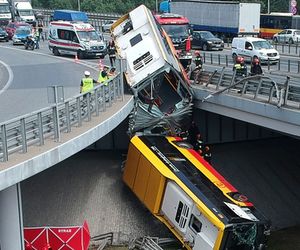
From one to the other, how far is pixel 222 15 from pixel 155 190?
38586 millimetres

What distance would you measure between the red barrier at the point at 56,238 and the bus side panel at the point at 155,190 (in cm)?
297

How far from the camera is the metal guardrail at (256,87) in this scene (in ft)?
57.4

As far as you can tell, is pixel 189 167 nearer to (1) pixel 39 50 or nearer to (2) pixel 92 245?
(2) pixel 92 245

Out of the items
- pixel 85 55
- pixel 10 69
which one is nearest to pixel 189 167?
pixel 10 69

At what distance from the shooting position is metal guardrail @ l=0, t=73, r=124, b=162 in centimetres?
1197

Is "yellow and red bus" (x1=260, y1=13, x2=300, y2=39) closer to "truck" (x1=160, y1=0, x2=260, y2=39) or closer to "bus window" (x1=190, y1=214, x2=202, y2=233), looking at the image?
"truck" (x1=160, y1=0, x2=260, y2=39)

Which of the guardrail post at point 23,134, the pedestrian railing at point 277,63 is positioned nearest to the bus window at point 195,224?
the guardrail post at point 23,134

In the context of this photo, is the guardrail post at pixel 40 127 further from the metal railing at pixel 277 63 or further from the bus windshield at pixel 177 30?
the bus windshield at pixel 177 30

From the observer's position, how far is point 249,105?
19062mm

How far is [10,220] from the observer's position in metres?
12.7

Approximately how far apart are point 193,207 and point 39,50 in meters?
27.4

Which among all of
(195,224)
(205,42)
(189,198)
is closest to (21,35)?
(205,42)

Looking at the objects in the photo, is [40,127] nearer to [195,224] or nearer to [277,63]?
[195,224]

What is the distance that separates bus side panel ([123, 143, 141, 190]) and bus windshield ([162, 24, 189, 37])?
14070mm
